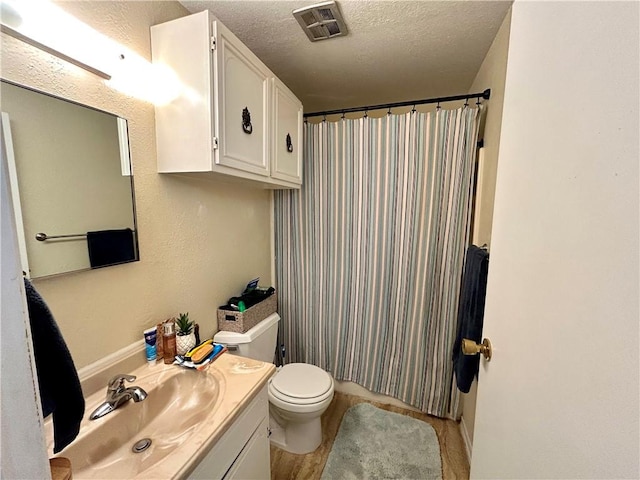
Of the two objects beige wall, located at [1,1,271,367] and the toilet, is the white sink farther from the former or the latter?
the toilet

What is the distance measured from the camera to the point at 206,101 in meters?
1.03

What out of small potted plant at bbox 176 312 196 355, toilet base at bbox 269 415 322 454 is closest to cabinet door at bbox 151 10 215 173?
small potted plant at bbox 176 312 196 355

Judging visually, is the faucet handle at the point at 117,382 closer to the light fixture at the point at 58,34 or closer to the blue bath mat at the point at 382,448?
the light fixture at the point at 58,34

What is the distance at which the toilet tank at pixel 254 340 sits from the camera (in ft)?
4.74

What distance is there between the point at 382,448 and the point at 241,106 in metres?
1.98

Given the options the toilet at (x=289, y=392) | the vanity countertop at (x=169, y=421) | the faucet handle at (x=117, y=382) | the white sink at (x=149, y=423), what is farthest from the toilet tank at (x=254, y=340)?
the faucet handle at (x=117, y=382)

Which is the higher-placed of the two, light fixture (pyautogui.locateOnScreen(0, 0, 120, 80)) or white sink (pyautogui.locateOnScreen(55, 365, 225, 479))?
light fixture (pyautogui.locateOnScreen(0, 0, 120, 80))

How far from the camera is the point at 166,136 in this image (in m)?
1.10

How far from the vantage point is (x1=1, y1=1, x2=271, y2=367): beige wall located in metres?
0.83

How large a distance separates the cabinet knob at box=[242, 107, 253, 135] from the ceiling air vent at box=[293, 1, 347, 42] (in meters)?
0.49

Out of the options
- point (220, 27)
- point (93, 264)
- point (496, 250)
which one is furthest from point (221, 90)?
point (496, 250)

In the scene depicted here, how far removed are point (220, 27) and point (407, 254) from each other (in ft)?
4.88

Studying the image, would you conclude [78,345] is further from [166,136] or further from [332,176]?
[332,176]

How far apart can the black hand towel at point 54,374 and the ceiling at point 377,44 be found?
4.48 ft
